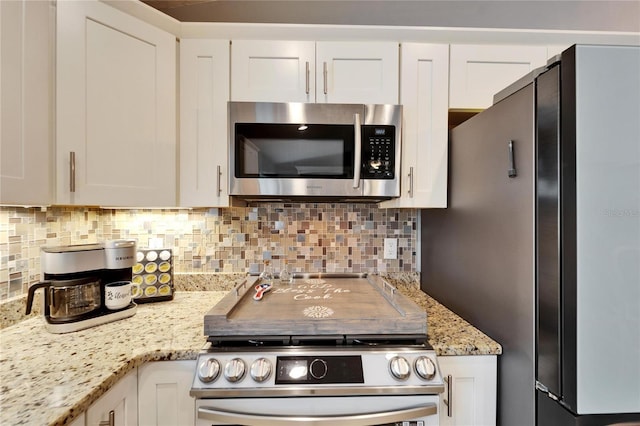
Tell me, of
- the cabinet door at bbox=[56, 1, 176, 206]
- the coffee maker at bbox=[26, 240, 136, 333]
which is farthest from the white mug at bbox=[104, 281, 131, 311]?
the cabinet door at bbox=[56, 1, 176, 206]

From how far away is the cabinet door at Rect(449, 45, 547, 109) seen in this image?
1367 millimetres

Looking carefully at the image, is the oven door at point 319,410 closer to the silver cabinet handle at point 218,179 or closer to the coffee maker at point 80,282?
the coffee maker at point 80,282

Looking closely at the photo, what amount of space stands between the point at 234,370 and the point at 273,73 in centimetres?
119

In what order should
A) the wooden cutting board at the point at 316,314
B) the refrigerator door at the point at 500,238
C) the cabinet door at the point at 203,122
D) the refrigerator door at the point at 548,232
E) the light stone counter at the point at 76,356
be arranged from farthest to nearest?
the cabinet door at the point at 203,122 → the wooden cutting board at the point at 316,314 → the refrigerator door at the point at 500,238 → the refrigerator door at the point at 548,232 → the light stone counter at the point at 76,356

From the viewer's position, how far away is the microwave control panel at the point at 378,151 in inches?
51.4

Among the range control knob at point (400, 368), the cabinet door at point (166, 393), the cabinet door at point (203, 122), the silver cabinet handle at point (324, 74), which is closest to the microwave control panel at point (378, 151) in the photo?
the silver cabinet handle at point (324, 74)

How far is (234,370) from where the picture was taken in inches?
35.5

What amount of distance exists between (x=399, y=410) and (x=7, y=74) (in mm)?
1536

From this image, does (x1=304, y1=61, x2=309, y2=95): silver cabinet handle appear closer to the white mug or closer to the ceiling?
the ceiling

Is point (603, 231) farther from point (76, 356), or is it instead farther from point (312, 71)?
point (76, 356)

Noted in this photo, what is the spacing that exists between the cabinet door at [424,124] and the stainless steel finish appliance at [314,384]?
679mm

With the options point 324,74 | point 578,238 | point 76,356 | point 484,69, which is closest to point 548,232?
point 578,238

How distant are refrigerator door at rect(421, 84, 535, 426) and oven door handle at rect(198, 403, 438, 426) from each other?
13.3 inches

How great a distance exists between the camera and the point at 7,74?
88cm
